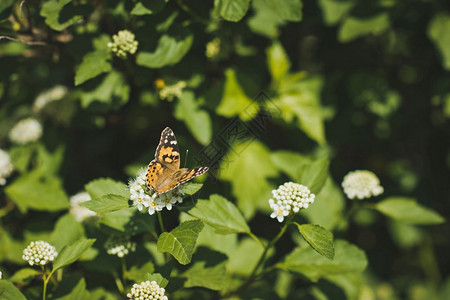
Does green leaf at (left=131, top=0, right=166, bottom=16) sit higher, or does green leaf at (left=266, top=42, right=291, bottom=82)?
green leaf at (left=131, top=0, right=166, bottom=16)

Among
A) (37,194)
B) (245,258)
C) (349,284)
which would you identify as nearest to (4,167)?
(37,194)

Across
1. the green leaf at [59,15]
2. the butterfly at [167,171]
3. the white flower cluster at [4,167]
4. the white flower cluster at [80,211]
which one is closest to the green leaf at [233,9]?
the butterfly at [167,171]

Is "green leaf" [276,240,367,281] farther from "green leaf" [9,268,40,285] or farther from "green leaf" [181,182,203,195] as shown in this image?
"green leaf" [9,268,40,285]

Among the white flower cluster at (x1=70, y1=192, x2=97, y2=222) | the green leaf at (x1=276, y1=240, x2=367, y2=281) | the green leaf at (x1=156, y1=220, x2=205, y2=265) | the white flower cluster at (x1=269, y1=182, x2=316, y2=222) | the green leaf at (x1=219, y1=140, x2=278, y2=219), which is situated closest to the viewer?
the green leaf at (x1=156, y1=220, x2=205, y2=265)

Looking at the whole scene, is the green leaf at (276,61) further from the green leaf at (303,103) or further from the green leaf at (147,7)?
the green leaf at (147,7)

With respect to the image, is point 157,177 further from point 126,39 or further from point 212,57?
point 212,57

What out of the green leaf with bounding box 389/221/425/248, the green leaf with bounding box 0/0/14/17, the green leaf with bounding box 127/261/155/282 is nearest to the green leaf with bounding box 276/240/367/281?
the green leaf with bounding box 127/261/155/282
